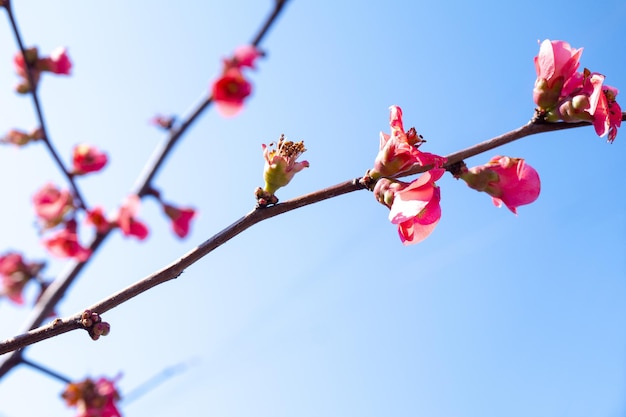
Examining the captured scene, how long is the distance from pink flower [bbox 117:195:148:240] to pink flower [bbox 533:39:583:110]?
37.1 inches

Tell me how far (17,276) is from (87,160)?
1.50 feet

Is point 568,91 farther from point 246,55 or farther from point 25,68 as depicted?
point 25,68

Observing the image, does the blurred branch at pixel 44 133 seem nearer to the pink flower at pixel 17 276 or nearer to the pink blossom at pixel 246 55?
the pink flower at pixel 17 276

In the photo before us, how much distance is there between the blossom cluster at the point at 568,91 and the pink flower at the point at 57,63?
4.80 ft

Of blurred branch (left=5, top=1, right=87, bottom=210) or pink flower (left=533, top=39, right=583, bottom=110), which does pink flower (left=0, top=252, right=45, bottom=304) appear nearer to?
blurred branch (left=5, top=1, right=87, bottom=210)

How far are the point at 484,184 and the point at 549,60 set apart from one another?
33 centimetres

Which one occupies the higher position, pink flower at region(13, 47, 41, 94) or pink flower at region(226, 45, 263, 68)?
pink flower at region(13, 47, 41, 94)

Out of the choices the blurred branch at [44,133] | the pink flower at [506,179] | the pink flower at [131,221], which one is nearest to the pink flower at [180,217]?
the pink flower at [131,221]

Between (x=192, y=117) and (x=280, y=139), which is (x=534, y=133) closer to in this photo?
(x=280, y=139)

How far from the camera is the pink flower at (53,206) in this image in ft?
4.83

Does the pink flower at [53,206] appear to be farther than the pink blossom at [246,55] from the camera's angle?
Yes

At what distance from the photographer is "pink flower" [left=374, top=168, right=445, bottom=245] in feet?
3.00

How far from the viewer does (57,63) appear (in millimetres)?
1693

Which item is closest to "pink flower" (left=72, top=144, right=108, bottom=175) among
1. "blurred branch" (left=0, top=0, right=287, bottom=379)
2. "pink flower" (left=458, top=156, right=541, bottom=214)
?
"blurred branch" (left=0, top=0, right=287, bottom=379)
